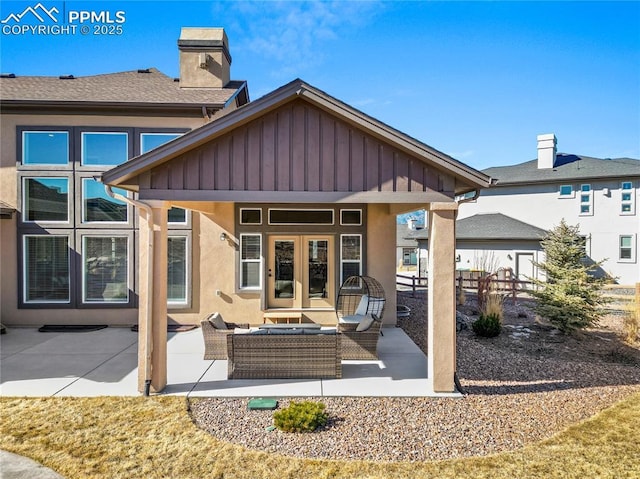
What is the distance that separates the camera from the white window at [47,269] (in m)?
9.49

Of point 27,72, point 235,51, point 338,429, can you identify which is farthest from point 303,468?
point 27,72

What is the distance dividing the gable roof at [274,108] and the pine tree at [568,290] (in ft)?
18.7

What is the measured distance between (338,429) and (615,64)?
16.3 metres

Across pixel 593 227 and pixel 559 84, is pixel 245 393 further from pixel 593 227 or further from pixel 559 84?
pixel 593 227

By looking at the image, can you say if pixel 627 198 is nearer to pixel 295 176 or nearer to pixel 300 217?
pixel 300 217

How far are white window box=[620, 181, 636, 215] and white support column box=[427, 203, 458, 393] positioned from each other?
65.8 ft

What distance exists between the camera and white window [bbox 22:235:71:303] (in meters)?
9.49

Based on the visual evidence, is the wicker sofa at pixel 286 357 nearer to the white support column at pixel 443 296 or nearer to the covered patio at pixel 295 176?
the covered patio at pixel 295 176

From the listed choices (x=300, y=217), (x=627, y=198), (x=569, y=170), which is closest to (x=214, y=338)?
(x=300, y=217)

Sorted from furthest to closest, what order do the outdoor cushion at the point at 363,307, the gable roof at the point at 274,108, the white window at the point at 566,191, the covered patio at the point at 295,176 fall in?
the white window at the point at 566,191, the outdoor cushion at the point at 363,307, the covered patio at the point at 295,176, the gable roof at the point at 274,108

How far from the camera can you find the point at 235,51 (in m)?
12.4

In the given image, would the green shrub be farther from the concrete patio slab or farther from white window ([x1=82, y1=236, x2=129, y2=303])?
white window ([x1=82, y1=236, x2=129, y2=303])

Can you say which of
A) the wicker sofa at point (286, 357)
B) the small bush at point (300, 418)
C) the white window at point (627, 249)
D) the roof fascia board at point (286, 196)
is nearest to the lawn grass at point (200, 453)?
the small bush at point (300, 418)

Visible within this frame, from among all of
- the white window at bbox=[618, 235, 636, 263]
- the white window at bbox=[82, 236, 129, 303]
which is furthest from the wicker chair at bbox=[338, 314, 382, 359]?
the white window at bbox=[618, 235, 636, 263]
